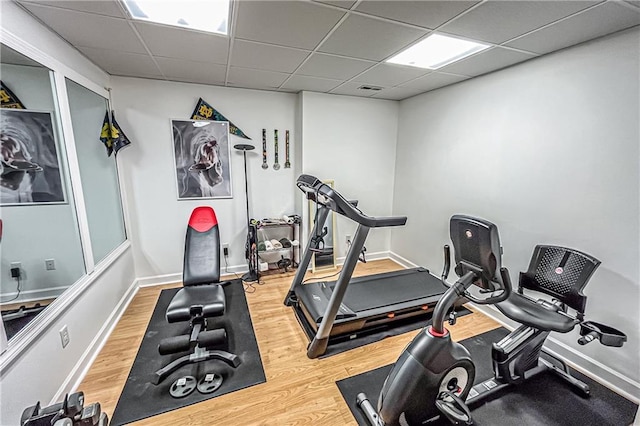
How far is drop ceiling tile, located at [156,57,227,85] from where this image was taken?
2.43 metres

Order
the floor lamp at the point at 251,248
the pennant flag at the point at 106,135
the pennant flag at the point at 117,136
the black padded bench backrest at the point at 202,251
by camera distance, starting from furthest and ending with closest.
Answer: the floor lamp at the point at 251,248
the pennant flag at the point at 117,136
the pennant flag at the point at 106,135
the black padded bench backrest at the point at 202,251

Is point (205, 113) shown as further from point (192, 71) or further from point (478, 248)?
point (478, 248)

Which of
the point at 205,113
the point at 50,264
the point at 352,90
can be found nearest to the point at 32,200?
the point at 50,264

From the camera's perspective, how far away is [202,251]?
8.80ft

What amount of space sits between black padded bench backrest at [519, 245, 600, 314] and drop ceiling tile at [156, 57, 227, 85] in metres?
3.19

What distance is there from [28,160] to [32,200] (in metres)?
0.28

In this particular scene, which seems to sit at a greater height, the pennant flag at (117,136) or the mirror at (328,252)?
the pennant flag at (117,136)

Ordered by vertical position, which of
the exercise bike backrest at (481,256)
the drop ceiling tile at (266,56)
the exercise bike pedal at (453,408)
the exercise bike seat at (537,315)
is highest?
the drop ceiling tile at (266,56)

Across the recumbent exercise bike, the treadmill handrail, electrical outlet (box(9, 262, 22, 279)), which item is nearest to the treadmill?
the treadmill handrail

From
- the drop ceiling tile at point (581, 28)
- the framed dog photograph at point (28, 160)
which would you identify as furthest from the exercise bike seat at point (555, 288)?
the framed dog photograph at point (28, 160)

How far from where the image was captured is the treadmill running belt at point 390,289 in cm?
265

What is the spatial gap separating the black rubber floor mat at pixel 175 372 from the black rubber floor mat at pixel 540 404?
2.39 ft

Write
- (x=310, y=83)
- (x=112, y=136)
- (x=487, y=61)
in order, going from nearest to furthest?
(x=487, y=61)
(x=112, y=136)
(x=310, y=83)

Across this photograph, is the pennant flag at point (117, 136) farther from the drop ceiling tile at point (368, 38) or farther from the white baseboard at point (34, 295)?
the drop ceiling tile at point (368, 38)
